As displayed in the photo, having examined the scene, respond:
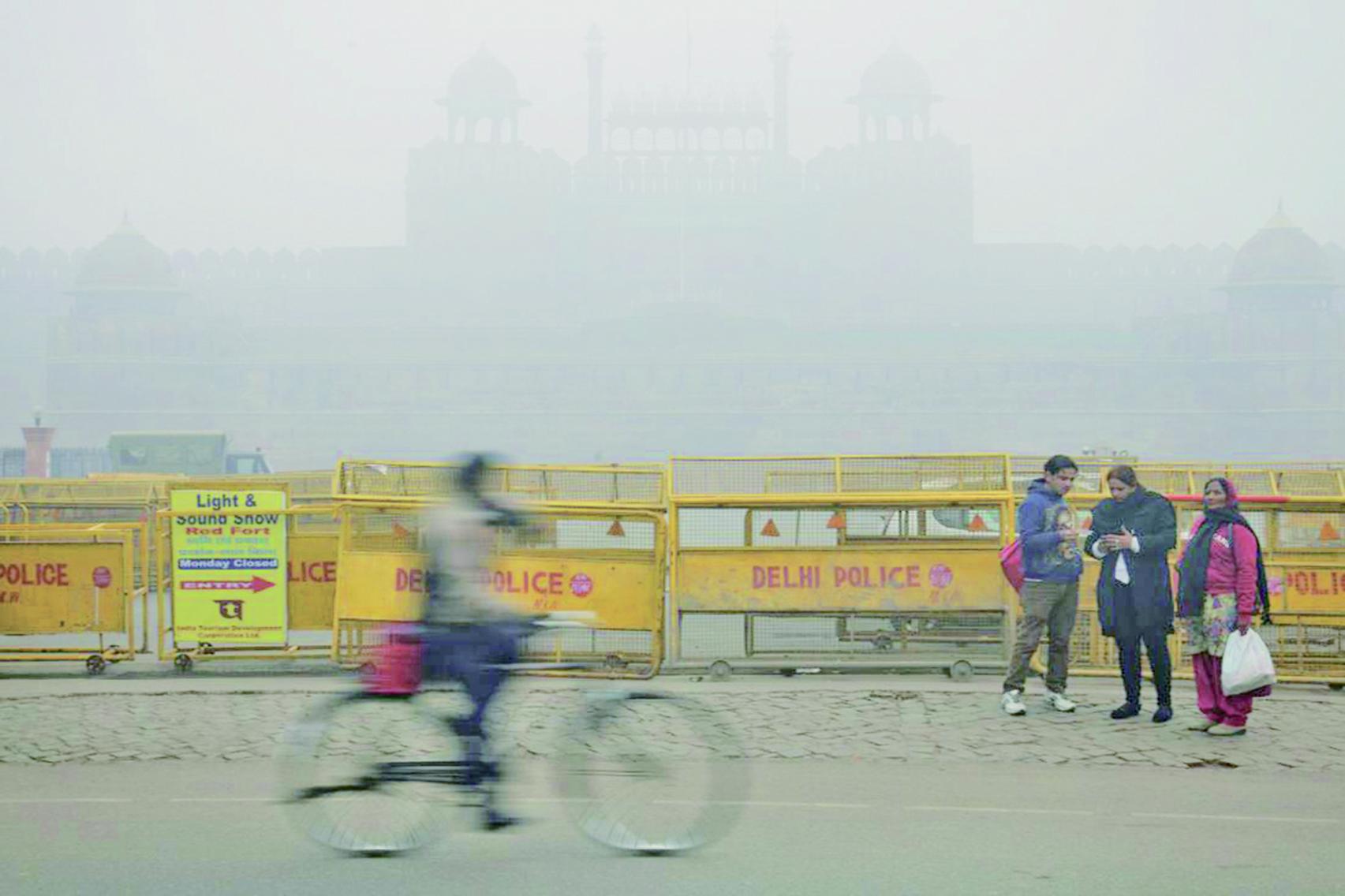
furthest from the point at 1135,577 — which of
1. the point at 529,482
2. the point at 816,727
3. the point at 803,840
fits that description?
the point at 529,482

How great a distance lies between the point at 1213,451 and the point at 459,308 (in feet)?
170

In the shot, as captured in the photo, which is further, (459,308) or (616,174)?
(616,174)

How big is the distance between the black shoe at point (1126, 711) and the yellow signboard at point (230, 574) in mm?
5616

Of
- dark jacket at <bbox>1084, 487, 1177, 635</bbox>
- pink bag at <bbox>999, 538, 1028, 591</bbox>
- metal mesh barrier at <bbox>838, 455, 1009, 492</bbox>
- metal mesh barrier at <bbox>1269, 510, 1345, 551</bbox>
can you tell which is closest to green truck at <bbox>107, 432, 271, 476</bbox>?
metal mesh barrier at <bbox>838, 455, 1009, 492</bbox>

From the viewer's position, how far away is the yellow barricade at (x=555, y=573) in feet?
35.9

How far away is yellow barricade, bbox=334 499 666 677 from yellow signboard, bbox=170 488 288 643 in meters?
0.83

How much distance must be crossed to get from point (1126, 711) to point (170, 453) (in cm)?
4928

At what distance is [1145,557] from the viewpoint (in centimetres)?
881

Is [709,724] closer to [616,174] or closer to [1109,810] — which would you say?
[1109,810]

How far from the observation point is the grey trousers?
8938 mm

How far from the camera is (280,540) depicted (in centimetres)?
1188

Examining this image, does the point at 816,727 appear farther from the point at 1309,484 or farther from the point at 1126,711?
the point at 1309,484

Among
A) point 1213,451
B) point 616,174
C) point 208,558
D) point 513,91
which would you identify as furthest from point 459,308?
point 208,558

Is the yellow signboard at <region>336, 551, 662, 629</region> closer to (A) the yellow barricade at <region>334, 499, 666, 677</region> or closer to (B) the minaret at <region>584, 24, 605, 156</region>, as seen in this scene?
(A) the yellow barricade at <region>334, 499, 666, 677</region>
